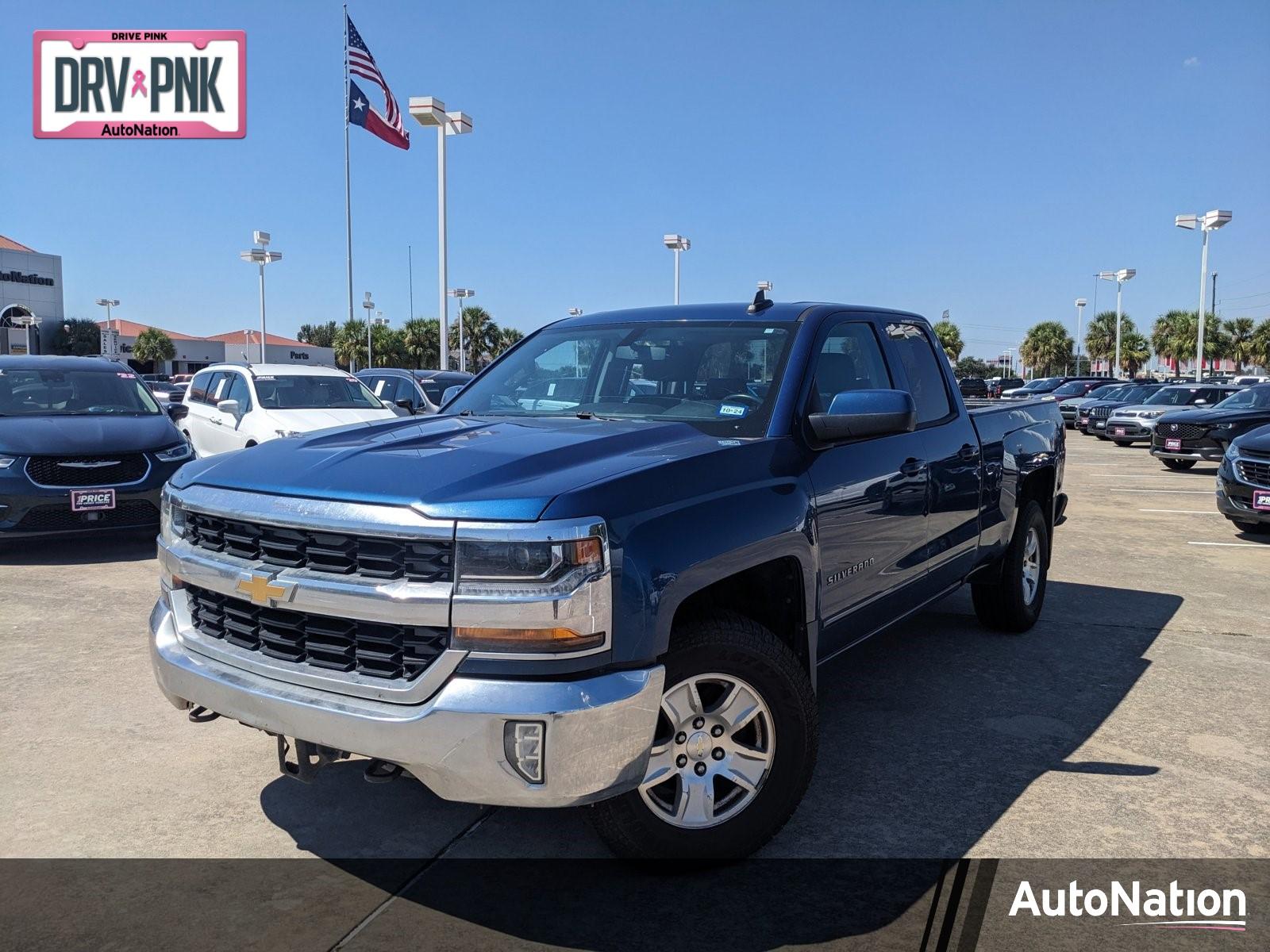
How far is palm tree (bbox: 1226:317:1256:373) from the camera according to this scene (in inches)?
3095

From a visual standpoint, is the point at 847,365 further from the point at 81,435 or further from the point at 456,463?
the point at 81,435

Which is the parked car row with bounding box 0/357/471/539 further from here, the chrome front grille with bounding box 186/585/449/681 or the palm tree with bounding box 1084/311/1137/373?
the palm tree with bounding box 1084/311/1137/373

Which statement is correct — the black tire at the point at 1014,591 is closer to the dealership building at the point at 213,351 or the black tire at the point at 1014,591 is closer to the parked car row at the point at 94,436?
the parked car row at the point at 94,436

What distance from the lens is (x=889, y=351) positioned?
15.2ft

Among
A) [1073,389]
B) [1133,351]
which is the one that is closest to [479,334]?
[1073,389]

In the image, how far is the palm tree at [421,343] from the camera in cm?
7388

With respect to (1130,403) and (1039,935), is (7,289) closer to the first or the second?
(1130,403)

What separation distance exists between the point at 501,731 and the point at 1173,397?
24.7 metres

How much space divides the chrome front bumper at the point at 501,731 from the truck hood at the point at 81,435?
6413mm

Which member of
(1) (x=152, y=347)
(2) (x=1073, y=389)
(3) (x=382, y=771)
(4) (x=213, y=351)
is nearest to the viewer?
(3) (x=382, y=771)

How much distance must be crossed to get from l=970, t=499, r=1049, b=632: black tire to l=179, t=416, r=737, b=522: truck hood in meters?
3.09

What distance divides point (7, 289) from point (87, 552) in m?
66.7

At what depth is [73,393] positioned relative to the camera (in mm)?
9258

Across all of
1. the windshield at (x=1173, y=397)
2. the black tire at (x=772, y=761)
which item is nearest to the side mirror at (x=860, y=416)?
the black tire at (x=772, y=761)
